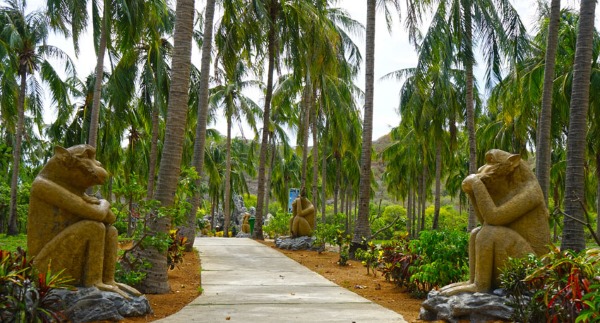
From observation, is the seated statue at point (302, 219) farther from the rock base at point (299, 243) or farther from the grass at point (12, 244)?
the grass at point (12, 244)

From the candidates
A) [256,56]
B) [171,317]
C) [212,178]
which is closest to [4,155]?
[171,317]

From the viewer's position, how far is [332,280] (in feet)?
35.4

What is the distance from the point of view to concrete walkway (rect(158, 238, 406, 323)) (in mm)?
6672

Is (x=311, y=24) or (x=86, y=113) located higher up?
(x=311, y=24)

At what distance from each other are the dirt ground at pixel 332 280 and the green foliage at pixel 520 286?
1460 mm

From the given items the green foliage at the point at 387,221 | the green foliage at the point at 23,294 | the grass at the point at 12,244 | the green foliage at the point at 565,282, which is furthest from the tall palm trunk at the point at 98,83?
the green foliage at the point at 387,221

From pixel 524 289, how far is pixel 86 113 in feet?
66.6

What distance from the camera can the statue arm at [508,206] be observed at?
6.23m

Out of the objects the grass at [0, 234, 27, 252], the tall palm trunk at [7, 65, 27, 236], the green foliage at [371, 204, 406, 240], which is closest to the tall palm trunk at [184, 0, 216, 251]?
the grass at [0, 234, 27, 252]

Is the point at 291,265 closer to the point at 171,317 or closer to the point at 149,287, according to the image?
the point at 149,287

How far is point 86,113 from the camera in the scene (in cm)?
2223

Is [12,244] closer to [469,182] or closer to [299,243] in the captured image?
[299,243]

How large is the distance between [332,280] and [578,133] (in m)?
5.30

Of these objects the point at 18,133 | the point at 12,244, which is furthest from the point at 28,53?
the point at 12,244
